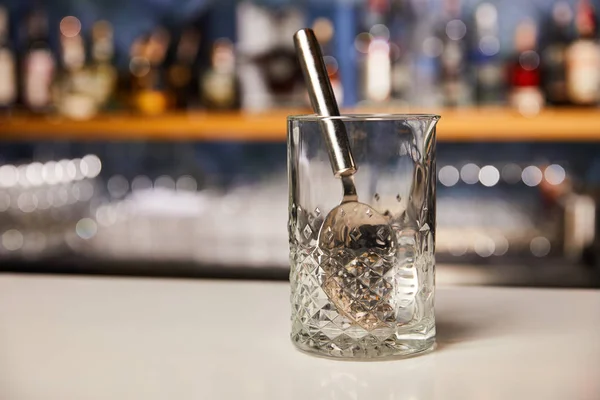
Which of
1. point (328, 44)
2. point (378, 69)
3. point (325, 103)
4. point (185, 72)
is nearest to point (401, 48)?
point (378, 69)

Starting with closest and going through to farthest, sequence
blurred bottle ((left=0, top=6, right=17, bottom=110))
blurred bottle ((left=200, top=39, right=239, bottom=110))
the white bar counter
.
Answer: the white bar counter
blurred bottle ((left=200, top=39, right=239, bottom=110))
blurred bottle ((left=0, top=6, right=17, bottom=110))

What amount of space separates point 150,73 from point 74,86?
213 millimetres

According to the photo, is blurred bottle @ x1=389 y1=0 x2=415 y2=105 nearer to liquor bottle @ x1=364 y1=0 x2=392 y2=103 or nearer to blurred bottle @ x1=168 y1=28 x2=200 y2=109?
liquor bottle @ x1=364 y1=0 x2=392 y2=103

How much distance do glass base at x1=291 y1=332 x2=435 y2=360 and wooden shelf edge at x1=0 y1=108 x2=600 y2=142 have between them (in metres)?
1.51

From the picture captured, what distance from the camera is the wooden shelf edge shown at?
78.7 inches

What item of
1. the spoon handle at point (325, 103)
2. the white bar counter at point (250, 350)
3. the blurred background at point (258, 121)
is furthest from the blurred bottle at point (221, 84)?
the spoon handle at point (325, 103)

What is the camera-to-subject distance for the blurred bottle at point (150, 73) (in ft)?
7.64

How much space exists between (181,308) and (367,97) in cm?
160

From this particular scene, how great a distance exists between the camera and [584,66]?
6.89 feet

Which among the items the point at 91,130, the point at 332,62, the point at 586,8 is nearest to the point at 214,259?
the point at 91,130

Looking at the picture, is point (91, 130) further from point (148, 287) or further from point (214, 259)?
point (148, 287)

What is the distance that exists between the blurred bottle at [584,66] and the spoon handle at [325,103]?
167 cm

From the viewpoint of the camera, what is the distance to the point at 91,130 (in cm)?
225

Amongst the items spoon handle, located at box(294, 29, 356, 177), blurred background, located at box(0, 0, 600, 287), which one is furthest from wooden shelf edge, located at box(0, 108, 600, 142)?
spoon handle, located at box(294, 29, 356, 177)
